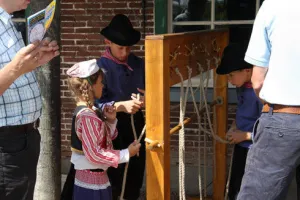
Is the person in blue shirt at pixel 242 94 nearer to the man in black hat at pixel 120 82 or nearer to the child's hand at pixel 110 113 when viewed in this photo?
the man in black hat at pixel 120 82

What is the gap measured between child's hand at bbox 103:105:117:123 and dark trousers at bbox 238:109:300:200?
1.18 meters

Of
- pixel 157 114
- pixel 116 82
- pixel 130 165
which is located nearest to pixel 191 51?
pixel 157 114

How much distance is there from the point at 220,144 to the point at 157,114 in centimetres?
155

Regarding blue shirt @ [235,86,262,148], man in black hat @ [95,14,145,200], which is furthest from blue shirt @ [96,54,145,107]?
blue shirt @ [235,86,262,148]

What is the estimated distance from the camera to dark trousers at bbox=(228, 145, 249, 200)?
12.2ft

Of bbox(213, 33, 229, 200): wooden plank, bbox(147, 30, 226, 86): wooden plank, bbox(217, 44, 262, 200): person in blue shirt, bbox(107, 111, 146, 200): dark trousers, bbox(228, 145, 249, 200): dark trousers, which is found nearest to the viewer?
bbox(147, 30, 226, 86): wooden plank

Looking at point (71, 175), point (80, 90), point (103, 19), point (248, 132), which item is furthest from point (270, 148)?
point (103, 19)

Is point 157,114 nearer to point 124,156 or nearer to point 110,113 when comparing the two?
point 124,156

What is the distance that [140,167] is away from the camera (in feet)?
13.5

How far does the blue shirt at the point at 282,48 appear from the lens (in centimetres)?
250

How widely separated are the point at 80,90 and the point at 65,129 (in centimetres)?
261

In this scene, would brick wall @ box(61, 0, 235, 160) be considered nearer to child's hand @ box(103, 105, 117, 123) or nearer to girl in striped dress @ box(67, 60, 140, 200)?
child's hand @ box(103, 105, 117, 123)

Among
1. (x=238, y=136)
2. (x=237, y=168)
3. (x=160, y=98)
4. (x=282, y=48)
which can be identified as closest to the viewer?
(x=282, y=48)

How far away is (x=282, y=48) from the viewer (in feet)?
8.27
